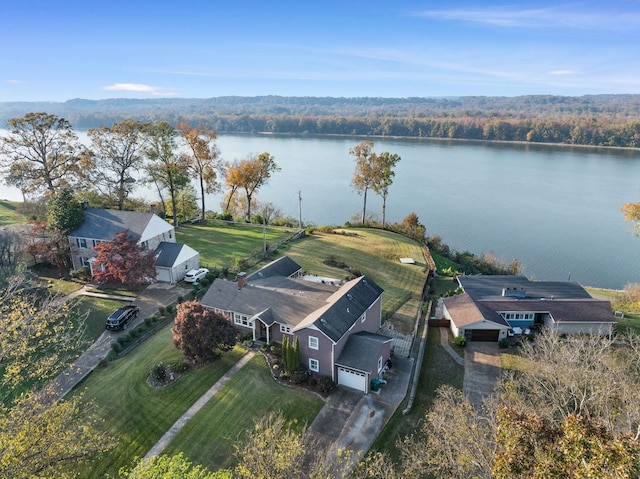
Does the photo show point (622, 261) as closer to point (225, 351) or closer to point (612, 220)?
point (612, 220)

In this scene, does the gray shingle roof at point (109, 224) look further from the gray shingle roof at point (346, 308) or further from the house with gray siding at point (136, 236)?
the gray shingle roof at point (346, 308)

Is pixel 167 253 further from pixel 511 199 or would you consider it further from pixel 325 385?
pixel 511 199

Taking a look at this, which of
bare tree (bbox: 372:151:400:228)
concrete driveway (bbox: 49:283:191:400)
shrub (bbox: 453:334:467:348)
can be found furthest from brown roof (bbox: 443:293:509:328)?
bare tree (bbox: 372:151:400:228)

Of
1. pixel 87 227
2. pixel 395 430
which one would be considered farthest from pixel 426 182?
pixel 395 430

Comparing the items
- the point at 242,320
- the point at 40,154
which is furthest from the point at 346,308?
the point at 40,154

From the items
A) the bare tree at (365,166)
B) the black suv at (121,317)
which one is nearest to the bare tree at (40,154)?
the black suv at (121,317)

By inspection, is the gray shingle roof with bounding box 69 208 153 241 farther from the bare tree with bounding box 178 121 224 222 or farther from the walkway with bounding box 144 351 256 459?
the bare tree with bounding box 178 121 224 222
